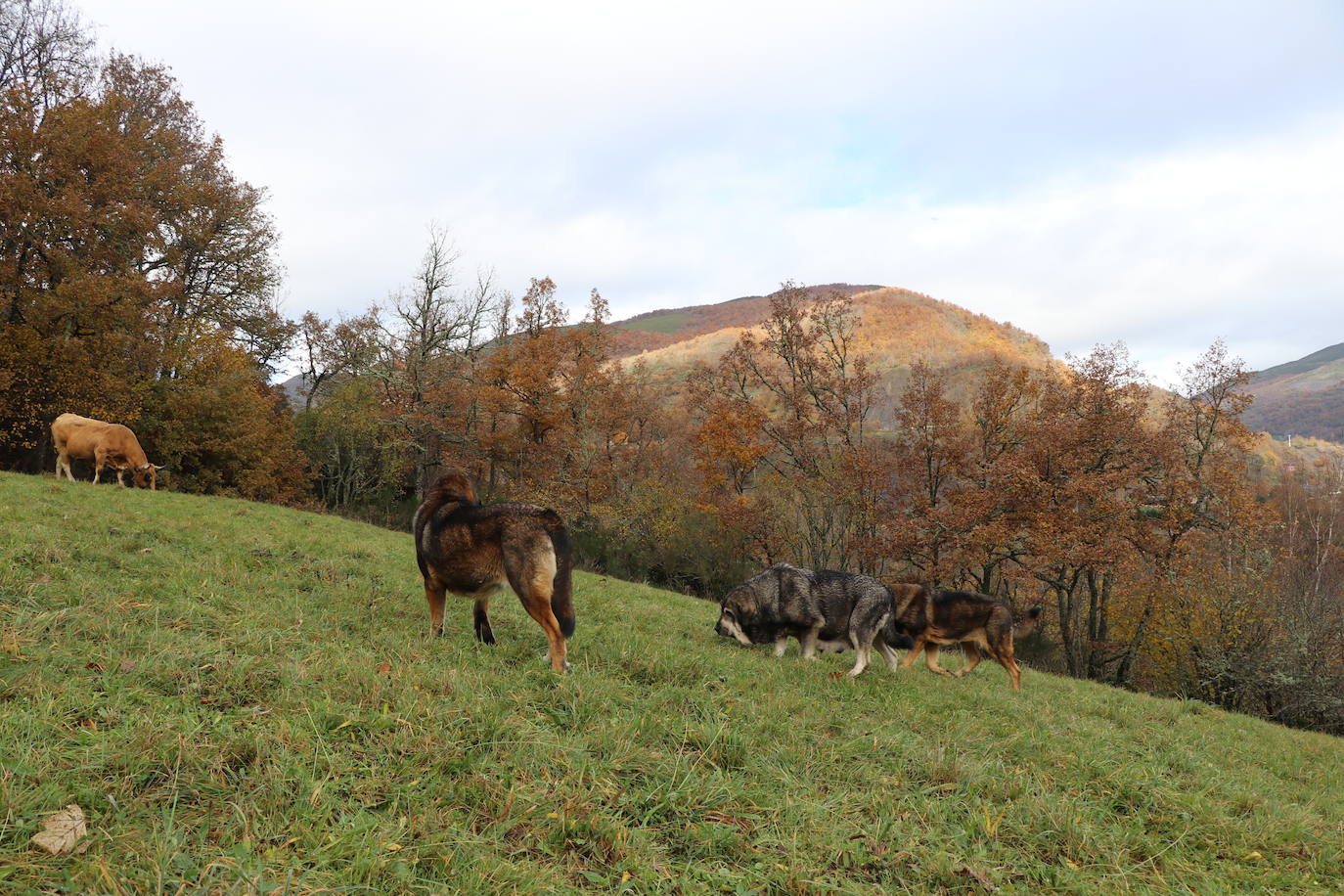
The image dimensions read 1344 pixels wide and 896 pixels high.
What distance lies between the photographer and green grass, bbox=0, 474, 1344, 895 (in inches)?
118

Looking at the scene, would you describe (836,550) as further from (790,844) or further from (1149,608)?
(790,844)

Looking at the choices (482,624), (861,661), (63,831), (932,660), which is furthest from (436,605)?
(932,660)

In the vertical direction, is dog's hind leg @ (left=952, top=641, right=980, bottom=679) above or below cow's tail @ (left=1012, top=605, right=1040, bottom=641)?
below

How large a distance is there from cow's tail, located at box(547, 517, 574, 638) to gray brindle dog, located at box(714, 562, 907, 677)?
436 cm

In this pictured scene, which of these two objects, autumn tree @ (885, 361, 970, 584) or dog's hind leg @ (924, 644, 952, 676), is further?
autumn tree @ (885, 361, 970, 584)

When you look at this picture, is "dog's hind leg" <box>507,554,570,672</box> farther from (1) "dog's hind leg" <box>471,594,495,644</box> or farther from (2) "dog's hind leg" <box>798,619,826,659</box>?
(2) "dog's hind leg" <box>798,619,826,659</box>

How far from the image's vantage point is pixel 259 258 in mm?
33625

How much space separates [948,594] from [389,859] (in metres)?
10.1

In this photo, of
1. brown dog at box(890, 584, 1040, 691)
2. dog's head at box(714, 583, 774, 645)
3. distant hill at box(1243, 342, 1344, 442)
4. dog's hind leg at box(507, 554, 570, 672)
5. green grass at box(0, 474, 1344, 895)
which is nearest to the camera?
green grass at box(0, 474, 1344, 895)

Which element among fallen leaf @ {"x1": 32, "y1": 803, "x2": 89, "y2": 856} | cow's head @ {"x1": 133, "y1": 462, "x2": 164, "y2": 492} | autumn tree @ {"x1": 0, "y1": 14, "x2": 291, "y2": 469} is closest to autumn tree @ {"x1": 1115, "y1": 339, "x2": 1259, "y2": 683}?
fallen leaf @ {"x1": 32, "y1": 803, "x2": 89, "y2": 856}

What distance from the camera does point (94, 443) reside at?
17438mm

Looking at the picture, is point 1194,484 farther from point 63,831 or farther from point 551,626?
point 63,831

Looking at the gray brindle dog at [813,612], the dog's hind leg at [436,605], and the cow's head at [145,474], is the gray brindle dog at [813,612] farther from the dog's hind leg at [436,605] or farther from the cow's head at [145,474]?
the cow's head at [145,474]

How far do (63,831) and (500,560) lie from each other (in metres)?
3.93
